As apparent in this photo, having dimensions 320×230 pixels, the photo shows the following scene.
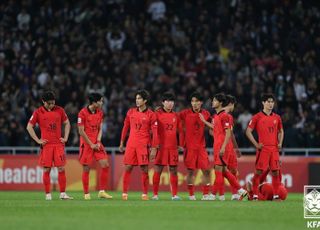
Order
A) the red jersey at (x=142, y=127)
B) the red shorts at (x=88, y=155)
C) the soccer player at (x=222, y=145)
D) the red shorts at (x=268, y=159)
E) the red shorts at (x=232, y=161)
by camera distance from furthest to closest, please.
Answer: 1. the red shorts at (x=88, y=155)
2. the red jersey at (x=142, y=127)
3. the red shorts at (x=268, y=159)
4. the red shorts at (x=232, y=161)
5. the soccer player at (x=222, y=145)

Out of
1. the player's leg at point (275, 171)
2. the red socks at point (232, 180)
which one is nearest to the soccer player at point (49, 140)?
the red socks at point (232, 180)

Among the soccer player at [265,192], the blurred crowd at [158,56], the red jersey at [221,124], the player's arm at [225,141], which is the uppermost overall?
the blurred crowd at [158,56]

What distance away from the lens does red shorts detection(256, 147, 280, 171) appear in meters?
20.6

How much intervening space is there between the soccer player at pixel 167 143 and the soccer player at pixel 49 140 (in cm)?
210

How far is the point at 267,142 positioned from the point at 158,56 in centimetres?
1219

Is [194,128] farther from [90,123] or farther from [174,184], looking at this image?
[90,123]

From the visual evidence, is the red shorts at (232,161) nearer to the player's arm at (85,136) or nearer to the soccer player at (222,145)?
the soccer player at (222,145)

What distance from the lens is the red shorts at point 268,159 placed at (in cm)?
2064

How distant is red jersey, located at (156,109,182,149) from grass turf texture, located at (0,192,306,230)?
2.14 meters

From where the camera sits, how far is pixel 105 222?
14.4 m

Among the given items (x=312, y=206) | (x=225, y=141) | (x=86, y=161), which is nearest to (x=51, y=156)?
(x=86, y=161)

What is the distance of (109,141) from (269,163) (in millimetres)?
9609

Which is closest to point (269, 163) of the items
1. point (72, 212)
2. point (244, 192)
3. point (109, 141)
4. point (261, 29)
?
point (244, 192)

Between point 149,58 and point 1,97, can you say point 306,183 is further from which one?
point 1,97
